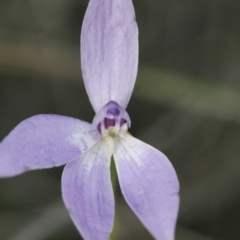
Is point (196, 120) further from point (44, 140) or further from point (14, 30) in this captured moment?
point (44, 140)

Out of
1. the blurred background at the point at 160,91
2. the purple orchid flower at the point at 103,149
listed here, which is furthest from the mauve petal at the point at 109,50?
the blurred background at the point at 160,91

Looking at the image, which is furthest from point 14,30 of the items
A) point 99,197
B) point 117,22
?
point 99,197

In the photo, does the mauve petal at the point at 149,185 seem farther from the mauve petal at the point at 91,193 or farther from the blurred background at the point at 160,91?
the blurred background at the point at 160,91

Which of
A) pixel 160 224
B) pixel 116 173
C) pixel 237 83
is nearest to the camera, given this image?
pixel 160 224

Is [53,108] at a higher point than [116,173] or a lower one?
higher

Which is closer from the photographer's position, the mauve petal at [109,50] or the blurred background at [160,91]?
the mauve petal at [109,50]
